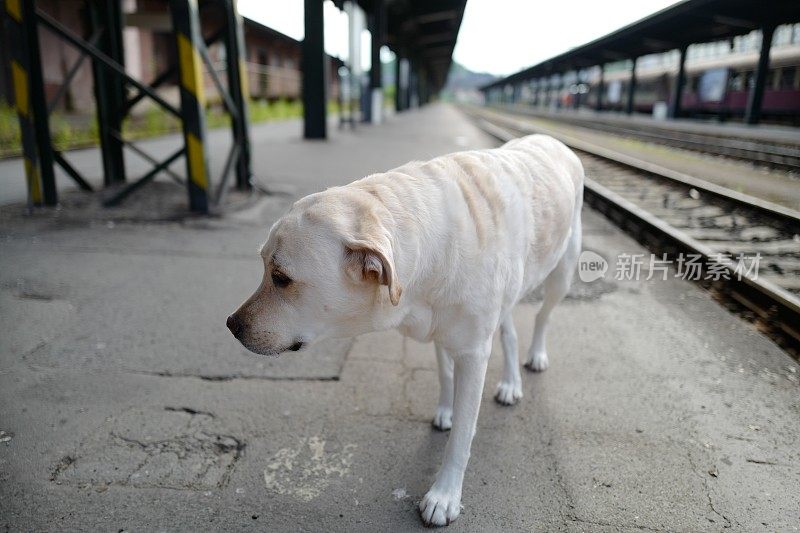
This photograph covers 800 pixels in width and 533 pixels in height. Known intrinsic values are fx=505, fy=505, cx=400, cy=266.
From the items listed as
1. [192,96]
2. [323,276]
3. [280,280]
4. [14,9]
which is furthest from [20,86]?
[323,276]

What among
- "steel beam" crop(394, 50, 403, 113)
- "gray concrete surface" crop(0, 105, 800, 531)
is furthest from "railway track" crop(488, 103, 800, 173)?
"steel beam" crop(394, 50, 403, 113)

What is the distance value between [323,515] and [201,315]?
213cm

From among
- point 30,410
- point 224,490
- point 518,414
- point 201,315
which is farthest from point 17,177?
point 518,414

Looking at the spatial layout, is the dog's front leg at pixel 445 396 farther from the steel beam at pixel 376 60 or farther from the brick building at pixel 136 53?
the steel beam at pixel 376 60

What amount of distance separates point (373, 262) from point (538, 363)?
184cm

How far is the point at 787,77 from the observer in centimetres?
834

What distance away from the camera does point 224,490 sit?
6.74 ft

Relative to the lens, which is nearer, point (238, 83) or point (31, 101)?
point (31, 101)

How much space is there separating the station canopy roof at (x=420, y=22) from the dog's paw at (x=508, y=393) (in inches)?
650

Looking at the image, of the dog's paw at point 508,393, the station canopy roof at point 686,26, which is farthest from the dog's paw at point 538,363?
the station canopy roof at point 686,26

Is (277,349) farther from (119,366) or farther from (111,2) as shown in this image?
(111,2)

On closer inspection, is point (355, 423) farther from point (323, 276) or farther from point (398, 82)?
point (398, 82)

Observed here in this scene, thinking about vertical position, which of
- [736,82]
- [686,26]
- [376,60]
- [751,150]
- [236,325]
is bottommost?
[236,325]

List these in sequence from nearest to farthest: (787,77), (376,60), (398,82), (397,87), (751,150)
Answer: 1. (787,77)
2. (751,150)
3. (376,60)
4. (397,87)
5. (398,82)
